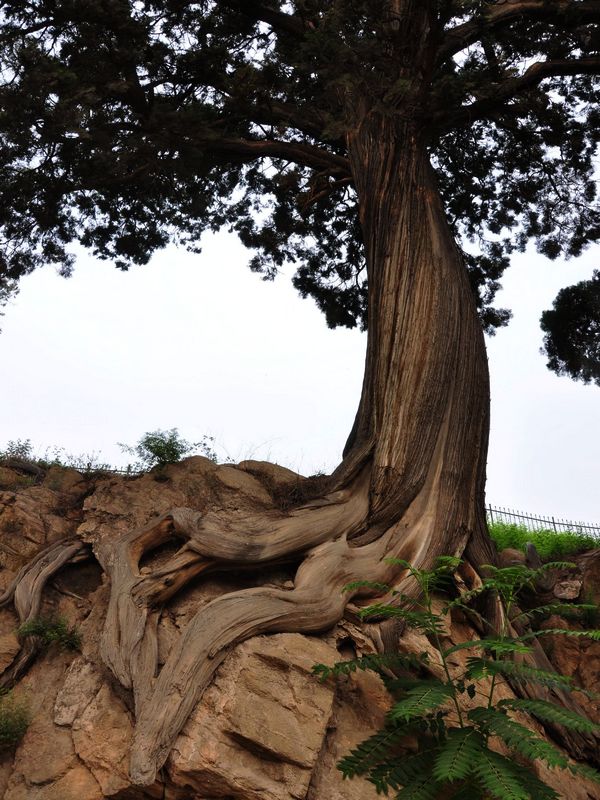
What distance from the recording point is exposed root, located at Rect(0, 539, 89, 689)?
15.5 feet

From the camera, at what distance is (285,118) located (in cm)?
835

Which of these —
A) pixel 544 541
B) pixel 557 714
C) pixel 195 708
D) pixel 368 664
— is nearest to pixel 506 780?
pixel 557 714

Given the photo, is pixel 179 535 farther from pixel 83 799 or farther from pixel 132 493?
pixel 83 799

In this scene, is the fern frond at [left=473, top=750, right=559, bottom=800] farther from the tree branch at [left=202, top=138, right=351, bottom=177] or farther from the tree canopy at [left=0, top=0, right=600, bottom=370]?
the tree branch at [left=202, top=138, right=351, bottom=177]

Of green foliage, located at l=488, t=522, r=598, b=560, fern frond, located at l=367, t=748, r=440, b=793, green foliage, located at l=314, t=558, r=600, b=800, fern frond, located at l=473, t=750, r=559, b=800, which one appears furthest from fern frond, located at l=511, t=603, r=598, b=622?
green foliage, located at l=488, t=522, r=598, b=560

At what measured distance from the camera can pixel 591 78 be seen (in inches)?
357

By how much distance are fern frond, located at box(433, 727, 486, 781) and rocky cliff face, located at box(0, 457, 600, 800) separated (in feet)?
2.32

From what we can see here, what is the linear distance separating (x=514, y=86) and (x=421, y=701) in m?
5.75

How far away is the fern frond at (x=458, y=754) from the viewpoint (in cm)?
311

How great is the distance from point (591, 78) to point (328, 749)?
28.9ft

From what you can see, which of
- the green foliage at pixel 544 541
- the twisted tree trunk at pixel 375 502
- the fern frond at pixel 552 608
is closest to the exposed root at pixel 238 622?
the twisted tree trunk at pixel 375 502

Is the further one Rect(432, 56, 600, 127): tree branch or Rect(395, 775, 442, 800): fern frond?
Rect(432, 56, 600, 127): tree branch

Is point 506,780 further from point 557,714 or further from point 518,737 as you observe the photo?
point 557,714

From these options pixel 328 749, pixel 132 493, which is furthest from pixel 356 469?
pixel 328 749
